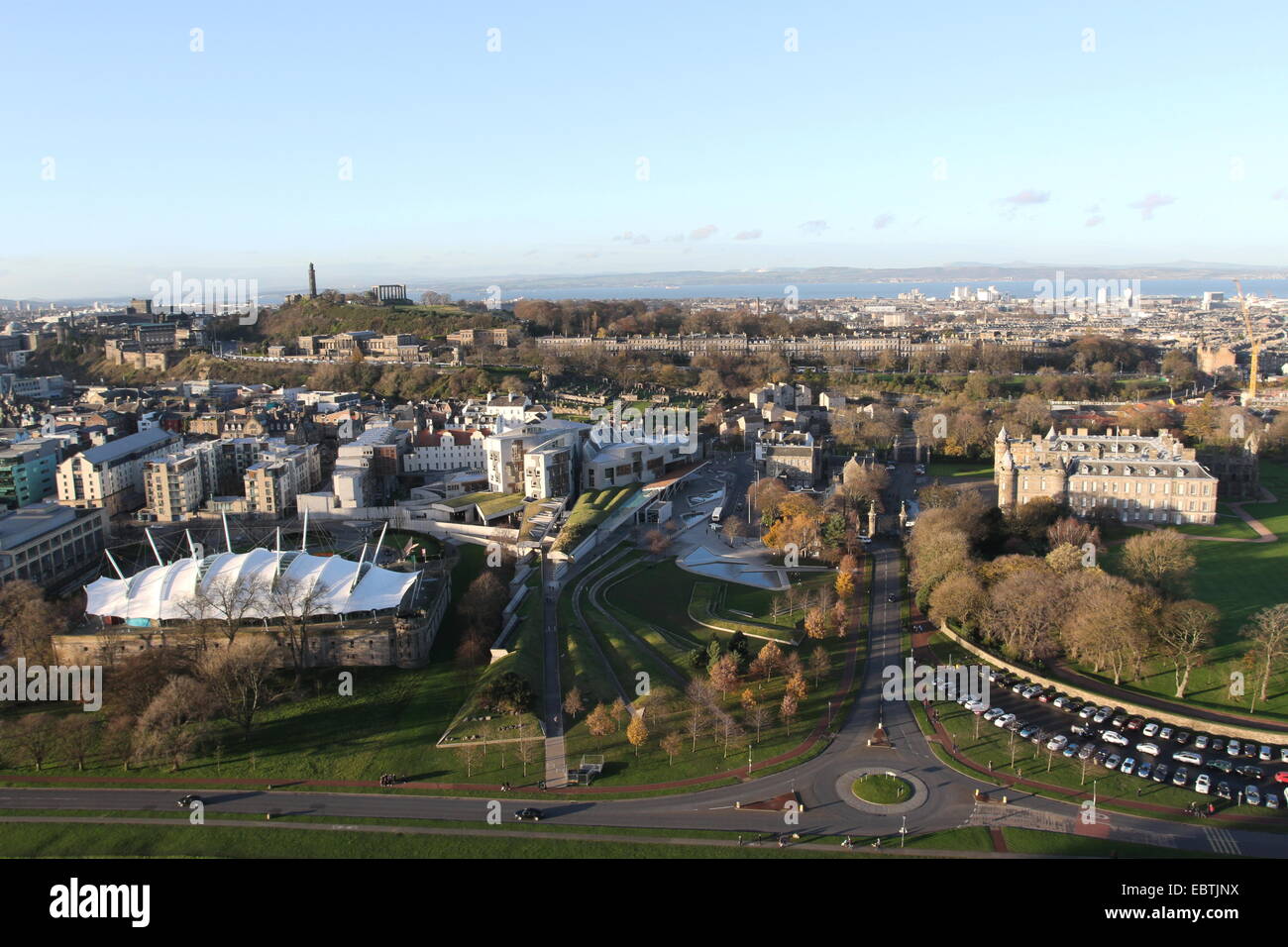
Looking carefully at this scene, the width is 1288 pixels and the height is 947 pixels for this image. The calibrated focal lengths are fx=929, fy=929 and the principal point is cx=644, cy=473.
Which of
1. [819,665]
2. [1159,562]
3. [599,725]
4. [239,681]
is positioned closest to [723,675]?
[819,665]

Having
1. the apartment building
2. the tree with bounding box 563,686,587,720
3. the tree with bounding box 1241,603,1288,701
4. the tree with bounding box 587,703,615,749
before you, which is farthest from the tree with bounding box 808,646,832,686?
the apartment building

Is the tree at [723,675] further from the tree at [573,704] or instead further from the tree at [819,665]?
the tree at [573,704]

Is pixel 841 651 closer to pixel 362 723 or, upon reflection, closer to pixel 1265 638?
pixel 1265 638

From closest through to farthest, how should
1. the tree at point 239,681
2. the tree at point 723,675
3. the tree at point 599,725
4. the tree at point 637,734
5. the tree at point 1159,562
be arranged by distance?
the tree at point 637,734 < the tree at point 599,725 < the tree at point 239,681 < the tree at point 723,675 < the tree at point 1159,562

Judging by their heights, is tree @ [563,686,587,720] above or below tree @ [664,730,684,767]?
above

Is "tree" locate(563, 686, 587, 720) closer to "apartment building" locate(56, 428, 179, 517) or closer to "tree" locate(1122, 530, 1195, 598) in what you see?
"tree" locate(1122, 530, 1195, 598)

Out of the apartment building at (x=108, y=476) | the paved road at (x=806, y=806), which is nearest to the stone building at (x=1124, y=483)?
the paved road at (x=806, y=806)
